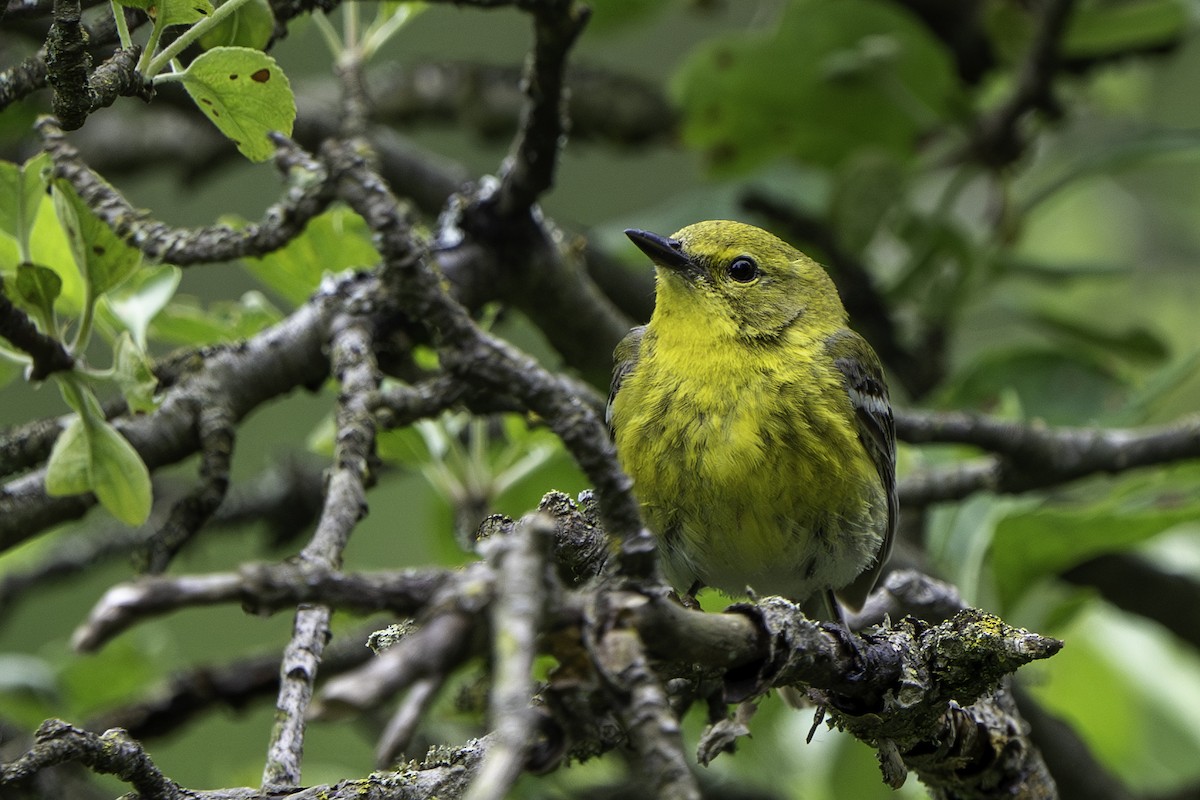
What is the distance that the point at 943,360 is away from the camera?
5133 mm

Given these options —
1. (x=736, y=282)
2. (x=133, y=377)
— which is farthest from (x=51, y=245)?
(x=736, y=282)

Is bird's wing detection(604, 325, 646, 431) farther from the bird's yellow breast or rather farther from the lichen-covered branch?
the lichen-covered branch

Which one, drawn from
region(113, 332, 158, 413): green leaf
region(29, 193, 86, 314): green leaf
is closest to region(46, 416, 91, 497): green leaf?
region(113, 332, 158, 413): green leaf

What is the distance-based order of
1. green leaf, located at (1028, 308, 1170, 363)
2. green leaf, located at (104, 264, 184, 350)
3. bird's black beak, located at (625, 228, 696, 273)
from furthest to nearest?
green leaf, located at (1028, 308, 1170, 363) → bird's black beak, located at (625, 228, 696, 273) → green leaf, located at (104, 264, 184, 350)

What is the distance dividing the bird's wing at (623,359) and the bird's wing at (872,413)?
0.58 meters

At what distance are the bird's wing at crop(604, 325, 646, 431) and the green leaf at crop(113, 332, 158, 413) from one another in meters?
1.49

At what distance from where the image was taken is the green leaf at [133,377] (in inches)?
100

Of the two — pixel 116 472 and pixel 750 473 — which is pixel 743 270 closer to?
pixel 750 473

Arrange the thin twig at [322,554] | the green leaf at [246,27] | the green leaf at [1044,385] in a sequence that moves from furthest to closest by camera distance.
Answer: the green leaf at [1044,385] → the green leaf at [246,27] → the thin twig at [322,554]

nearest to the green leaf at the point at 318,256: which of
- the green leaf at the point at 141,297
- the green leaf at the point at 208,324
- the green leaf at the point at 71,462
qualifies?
the green leaf at the point at 208,324

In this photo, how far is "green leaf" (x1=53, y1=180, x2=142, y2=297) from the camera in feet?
8.16

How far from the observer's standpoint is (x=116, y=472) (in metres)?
2.38

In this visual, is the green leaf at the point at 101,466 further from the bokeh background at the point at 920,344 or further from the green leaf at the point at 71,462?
the bokeh background at the point at 920,344

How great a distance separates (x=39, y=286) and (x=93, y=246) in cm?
13
